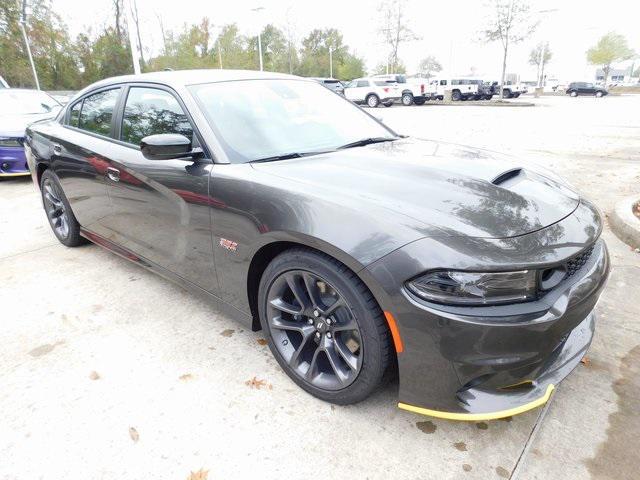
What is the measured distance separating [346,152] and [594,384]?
1777mm

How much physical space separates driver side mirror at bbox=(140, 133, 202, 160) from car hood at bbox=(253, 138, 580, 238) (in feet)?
1.31

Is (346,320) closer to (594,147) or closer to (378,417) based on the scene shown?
(378,417)

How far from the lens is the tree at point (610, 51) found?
56250 mm

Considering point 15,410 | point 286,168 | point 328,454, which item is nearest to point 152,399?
point 15,410

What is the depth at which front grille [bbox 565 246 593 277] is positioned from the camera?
5.97 feet

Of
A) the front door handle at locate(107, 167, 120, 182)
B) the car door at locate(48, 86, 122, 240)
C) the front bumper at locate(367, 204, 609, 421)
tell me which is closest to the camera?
the front bumper at locate(367, 204, 609, 421)

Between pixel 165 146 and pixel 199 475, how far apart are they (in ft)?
5.06

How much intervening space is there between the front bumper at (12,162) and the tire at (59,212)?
10.7 feet

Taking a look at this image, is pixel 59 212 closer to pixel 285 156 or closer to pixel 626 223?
pixel 285 156

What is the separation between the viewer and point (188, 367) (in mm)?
2482

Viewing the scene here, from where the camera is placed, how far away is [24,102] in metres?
8.16

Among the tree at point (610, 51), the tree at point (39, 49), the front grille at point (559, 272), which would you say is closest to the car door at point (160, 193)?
the front grille at point (559, 272)

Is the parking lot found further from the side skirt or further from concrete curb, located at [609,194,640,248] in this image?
concrete curb, located at [609,194,640,248]

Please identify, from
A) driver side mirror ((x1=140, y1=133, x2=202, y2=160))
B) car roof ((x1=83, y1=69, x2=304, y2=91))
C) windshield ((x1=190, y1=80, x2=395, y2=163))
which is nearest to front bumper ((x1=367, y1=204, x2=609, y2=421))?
windshield ((x1=190, y1=80, x2=395, y2=163))
